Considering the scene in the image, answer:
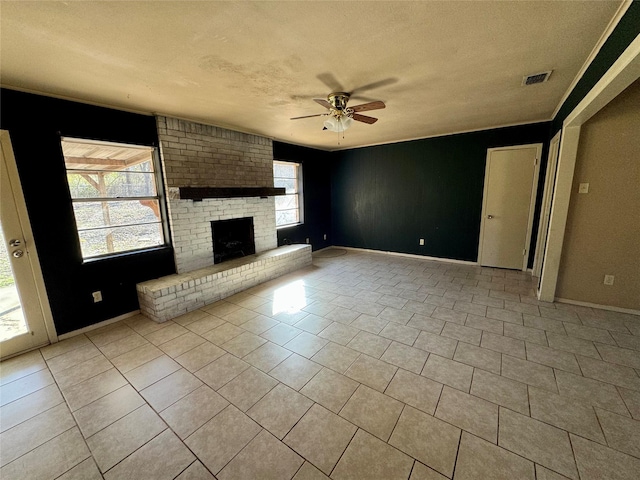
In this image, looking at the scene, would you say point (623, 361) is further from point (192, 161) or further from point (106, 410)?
point (192, 161)

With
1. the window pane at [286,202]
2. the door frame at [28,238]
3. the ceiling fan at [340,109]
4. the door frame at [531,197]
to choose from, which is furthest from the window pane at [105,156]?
the door frame at [531,197]

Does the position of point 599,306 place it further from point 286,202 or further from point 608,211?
point 286,202

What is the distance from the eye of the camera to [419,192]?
5.20 metres

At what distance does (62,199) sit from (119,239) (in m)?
0.65

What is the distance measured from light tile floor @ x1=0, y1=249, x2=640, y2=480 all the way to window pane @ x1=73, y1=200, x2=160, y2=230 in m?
1.18

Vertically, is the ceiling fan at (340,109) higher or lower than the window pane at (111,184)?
higher

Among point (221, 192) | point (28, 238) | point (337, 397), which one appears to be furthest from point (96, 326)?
point (337, 397)

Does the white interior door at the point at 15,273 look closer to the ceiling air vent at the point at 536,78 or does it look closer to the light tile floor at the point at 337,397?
the light tile floor at the point at 337,397

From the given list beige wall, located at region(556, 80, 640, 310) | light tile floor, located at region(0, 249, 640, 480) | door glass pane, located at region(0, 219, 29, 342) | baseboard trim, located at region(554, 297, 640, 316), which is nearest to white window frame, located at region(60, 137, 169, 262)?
door glass pane, located at region(0, 219, 29, 342)

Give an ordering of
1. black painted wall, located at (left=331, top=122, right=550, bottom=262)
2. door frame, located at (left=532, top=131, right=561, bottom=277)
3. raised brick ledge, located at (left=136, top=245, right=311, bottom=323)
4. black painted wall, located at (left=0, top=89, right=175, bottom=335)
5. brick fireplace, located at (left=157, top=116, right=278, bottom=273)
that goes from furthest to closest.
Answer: black painted wall, located at (left=331, top=122, right=550, bottom=262), door frame, located at (left=532, top=131, right=561, bottom=277), brick fireplace, located at (left=157, top=116, right=278, bottom=273), raised brick ledge, located at (left=136, top=245, right=311, bottom=323), black painted wall, located at (left=0, top=89, right=175, bottom=335)

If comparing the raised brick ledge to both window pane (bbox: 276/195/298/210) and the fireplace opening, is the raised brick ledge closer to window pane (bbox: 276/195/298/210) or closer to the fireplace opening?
the fireplace opening

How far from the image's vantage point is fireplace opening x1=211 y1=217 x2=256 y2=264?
402 centimetres

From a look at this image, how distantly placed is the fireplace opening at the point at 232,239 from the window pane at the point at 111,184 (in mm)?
980

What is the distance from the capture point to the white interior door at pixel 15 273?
7.63 feet
